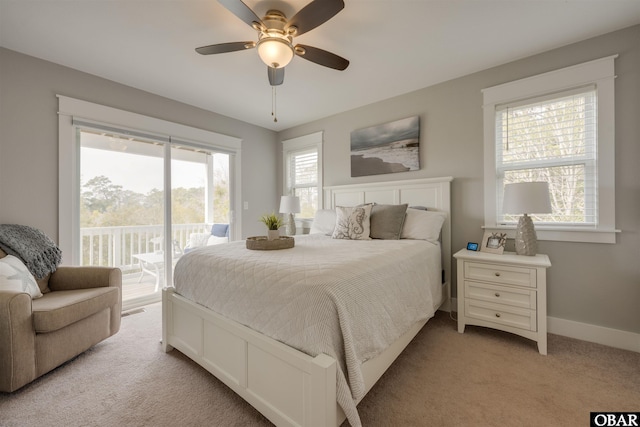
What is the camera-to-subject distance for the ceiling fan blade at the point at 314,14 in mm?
1434

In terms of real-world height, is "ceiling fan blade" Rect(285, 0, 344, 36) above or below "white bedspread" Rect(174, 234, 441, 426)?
above

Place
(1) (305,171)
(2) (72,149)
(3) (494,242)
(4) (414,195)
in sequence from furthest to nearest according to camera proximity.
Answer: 1. (1) (305,171)
2. (4) (414,195)
3. (2) (72,149)
4. (3) (494,242)

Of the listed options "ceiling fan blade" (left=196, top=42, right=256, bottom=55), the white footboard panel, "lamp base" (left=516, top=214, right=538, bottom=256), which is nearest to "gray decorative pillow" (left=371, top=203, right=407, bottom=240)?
"lamp base" (left=516, top=214, right=538, bottom=256)

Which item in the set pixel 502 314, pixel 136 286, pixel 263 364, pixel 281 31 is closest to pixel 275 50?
pixel 281 31

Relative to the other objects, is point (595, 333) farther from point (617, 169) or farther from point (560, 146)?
point (560, 146)

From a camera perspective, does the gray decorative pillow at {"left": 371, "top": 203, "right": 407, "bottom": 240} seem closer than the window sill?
No

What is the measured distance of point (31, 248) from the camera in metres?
2.09

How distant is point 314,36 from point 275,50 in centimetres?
58

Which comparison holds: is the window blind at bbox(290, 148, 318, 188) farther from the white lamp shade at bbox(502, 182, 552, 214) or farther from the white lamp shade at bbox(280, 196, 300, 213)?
the white lamp shade at bbox(502, 182, 552, 214)

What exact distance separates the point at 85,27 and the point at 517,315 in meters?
4.04

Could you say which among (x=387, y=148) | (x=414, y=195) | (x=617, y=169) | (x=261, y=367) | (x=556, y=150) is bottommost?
(x=261, y=367)

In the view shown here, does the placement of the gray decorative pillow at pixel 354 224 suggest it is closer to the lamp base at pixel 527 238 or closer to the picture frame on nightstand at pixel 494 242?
the picture frame on nightstand at pixel 494 242

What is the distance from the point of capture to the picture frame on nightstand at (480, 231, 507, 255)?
7.78ft

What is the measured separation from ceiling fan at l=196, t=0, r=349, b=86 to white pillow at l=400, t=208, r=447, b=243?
1580mm
